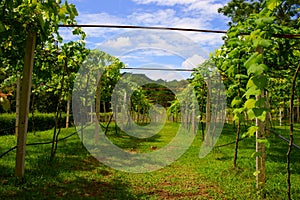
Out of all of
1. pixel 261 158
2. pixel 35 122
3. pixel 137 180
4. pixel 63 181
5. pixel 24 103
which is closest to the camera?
pixel 261 158

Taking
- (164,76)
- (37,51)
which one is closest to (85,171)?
(37,51)

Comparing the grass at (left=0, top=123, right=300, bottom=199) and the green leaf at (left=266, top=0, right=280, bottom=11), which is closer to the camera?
the green leaf at (left=266, top=0, right=280, bottom=11)

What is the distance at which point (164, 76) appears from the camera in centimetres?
971

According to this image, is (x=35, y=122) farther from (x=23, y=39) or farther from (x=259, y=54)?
(x=259, y=54)

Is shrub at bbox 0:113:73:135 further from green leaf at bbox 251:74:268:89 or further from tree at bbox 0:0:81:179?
green leaf at bbox 251:74:268:89

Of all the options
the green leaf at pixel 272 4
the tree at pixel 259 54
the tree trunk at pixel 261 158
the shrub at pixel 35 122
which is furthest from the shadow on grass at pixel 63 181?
the shrub at pixel 35 122

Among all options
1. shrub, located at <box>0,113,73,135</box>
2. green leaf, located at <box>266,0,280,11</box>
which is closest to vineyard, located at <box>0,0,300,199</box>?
green leaf, located at <box>266,0,280,11</box>

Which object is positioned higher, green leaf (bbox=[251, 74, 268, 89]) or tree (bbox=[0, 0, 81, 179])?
tree (bbox=[0, 0, 81, 179])

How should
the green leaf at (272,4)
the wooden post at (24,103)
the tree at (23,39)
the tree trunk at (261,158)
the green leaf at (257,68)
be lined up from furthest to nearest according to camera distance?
the wooden post at (24,103) → the tree trunk at (261,158) → the tree at (23,39) → the green leaf at (272,4) → the green leaf at (257,68)

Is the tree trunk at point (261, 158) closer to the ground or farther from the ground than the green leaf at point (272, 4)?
closer to the ground

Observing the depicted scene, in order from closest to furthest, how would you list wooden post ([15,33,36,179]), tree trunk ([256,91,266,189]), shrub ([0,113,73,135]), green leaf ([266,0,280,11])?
1. green leaf ([266,0,280,11])
2. tree trunk ([256,91,266,189])
3. wooden post ([15,33,36,179])
4. shrub ([0,113,73,135])

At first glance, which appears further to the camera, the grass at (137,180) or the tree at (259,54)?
the grass at (137,180)

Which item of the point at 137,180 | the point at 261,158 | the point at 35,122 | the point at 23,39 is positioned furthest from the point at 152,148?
the point at 35,122

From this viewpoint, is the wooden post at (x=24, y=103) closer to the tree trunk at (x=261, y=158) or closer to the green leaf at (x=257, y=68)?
the tree trunk at (x=261, y=158)
